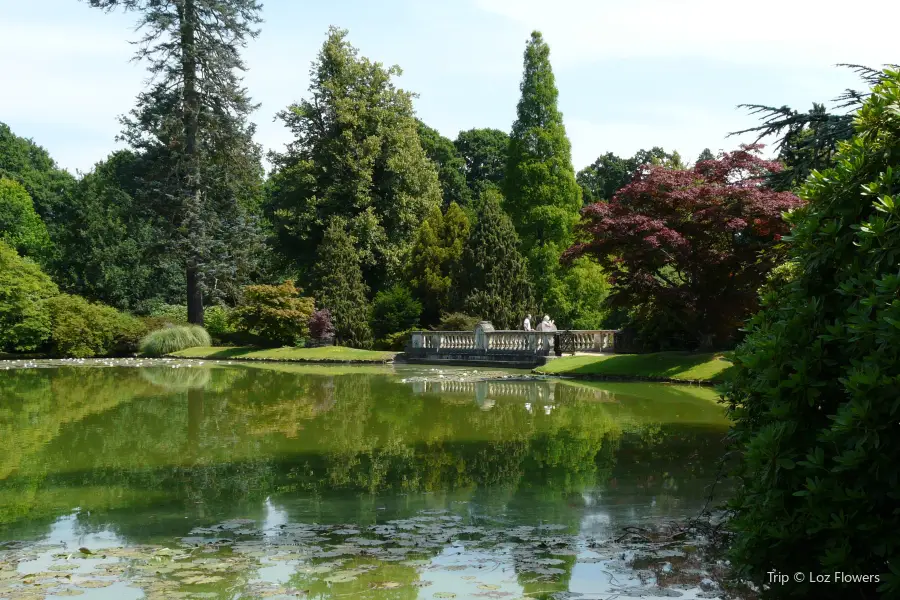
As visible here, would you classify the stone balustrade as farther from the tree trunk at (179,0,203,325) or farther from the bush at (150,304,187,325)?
the bush at (150,304,187,325)

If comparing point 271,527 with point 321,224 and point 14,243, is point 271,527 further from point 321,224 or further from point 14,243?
point 14,243

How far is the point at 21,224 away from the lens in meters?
50.4

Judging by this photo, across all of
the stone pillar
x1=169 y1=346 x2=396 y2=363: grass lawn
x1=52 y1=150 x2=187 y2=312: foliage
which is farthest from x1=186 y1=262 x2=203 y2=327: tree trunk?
the stone pillar

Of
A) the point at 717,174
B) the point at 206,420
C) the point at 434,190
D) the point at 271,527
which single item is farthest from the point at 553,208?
the point at 271,527

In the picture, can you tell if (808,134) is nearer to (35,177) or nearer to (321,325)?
(321,325)

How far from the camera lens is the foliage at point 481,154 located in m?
62.2

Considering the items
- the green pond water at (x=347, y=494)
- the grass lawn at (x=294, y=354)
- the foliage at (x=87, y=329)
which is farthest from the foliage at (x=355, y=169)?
the green pond water at (x=347, y=494)

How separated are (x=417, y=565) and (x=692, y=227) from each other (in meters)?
17.6

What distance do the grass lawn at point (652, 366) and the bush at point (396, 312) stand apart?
11.1 metres

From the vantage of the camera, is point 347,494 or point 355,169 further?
point 355,169

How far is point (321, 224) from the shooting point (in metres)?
40.3

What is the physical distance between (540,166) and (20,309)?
2385 centimetres

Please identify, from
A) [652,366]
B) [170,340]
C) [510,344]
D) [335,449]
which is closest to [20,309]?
[170,340]

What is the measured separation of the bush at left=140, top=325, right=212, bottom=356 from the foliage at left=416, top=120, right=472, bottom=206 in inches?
859
